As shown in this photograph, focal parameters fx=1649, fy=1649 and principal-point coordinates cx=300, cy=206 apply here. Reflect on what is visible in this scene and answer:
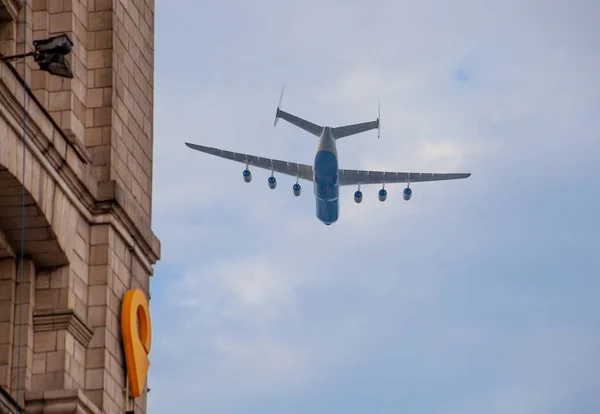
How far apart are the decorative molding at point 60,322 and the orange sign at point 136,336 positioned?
5.40 feet

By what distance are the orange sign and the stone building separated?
0.15 metres

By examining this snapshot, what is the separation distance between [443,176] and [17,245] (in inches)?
4320

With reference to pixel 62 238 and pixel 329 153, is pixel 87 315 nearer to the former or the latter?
pixel 62 238

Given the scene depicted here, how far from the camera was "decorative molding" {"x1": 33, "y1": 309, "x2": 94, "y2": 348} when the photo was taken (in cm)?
3303

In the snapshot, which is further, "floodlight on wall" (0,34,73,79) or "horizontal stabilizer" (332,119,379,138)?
"horizontal stabilizer" (332,119,379,138)

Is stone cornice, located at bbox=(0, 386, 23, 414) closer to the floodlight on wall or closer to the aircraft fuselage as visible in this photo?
the floodlight on wall

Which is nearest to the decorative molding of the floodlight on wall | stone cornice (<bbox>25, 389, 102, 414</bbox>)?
stone cornice (<bbox>25, 389, 102, 414</bbox>)

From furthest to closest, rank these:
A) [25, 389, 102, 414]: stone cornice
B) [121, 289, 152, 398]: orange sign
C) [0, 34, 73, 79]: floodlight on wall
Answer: [121, 289, 152, 398]: orange sign → [25, 389, 102, 414]: stone cornice → [0, 34, 73, 79]: floodlight on wall

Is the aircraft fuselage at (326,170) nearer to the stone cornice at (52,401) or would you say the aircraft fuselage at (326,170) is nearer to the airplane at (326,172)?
the airplane at (326,172)

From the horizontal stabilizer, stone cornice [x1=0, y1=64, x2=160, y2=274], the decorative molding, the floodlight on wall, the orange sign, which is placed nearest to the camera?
the floodlight on wall

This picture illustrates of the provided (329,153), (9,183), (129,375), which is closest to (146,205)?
(129,375)

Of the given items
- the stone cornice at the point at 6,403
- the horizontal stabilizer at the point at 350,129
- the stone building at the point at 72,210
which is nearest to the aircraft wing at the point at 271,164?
the horizontal stabilizer at the point at 350,129

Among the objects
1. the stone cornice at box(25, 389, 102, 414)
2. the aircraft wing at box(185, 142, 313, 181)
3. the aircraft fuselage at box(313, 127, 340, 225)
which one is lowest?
the stone cornice at box(25, 389, 102, 414)

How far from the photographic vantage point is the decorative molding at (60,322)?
3303 cm
